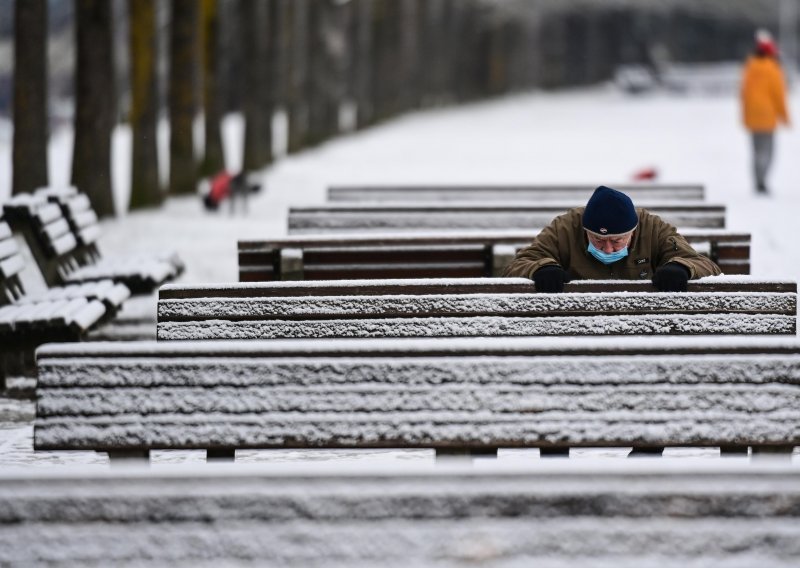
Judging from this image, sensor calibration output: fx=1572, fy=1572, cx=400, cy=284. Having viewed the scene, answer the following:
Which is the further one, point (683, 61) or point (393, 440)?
point (683, 61)

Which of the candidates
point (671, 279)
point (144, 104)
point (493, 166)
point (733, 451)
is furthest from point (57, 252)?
point (493, 166)

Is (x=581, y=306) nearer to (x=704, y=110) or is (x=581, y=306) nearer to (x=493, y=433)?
(x=493, y=433)

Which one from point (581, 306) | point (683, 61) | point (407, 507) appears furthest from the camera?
point (683, 61)

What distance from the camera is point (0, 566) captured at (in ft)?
13.6

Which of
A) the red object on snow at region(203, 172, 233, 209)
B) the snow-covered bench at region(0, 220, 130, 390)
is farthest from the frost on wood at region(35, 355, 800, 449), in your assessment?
the red object on snow at region(203, 172, 233, 209)

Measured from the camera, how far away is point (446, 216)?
10508mm

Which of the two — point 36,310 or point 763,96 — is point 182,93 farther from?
point 36,310

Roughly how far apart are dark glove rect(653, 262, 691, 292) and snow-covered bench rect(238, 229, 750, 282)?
2.63 m

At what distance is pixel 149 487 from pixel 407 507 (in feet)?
2.19

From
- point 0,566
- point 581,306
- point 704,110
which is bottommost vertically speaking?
point 0,566

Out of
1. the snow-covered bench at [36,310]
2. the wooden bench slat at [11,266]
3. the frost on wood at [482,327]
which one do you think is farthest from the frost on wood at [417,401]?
the wooden bench slat at [11,266]

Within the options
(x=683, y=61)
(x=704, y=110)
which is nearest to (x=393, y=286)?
(x=704, y=110)

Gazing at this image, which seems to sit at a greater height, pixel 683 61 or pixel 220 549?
pixel 683 61

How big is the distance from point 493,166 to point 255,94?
15.8 feet
